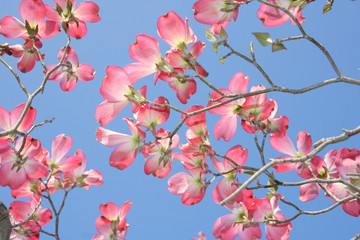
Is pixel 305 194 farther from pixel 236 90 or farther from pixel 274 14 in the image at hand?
pixel 274 14

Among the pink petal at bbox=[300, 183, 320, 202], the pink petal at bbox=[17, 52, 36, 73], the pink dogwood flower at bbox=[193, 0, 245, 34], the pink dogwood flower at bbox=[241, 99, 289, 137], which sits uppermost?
the pink petal at bbox=[17, 52, 36, 73]

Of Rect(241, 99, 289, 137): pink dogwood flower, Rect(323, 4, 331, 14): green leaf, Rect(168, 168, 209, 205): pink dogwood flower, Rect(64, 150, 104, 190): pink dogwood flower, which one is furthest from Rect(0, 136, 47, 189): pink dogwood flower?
Rect(323, 4, 331, 14): green leaf

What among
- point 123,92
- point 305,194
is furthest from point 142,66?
point 305,194

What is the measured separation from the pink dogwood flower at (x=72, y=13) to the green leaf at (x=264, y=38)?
665 mm

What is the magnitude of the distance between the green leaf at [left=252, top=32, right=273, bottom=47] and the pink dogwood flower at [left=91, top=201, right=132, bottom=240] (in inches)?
36.4

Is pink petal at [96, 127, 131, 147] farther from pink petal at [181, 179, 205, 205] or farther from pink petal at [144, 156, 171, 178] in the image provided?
pink petal at [181, 179, 205, 205]

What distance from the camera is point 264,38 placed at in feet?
2.73

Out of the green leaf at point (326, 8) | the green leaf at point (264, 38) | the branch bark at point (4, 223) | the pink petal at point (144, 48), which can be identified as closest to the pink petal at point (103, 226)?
the branch bark at point (4, 223)

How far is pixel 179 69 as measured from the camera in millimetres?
1015

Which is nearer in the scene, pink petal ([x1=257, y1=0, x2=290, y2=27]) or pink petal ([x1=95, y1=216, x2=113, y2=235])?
pink petal ([x1=257, y1=0, x2=290, y2=27])

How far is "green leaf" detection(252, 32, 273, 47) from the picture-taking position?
827 millimetres

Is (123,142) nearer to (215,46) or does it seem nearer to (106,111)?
(106,111)

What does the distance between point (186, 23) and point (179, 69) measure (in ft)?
0.47

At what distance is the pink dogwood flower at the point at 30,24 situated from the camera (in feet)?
3.65
